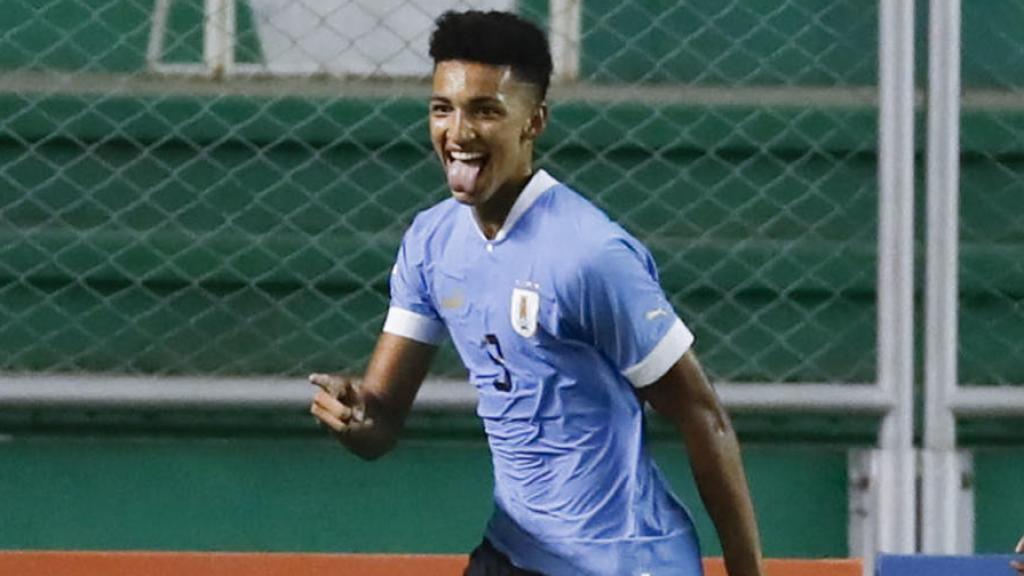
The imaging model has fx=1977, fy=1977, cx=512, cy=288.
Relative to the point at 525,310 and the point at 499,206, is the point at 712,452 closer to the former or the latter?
the point at 525,310

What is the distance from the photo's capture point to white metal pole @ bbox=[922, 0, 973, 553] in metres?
4.04

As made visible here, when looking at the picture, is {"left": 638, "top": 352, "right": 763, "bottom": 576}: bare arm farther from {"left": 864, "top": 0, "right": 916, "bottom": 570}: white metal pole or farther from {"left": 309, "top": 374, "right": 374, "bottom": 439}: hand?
{"left": 864, "top": 0, "right": 916, "bottom": 570}: white metal pole

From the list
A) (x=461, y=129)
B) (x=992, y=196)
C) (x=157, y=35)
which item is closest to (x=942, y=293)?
(x=992, y=196)

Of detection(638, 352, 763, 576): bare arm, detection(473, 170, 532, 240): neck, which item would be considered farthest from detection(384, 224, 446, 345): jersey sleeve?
detection(638, 352, 763, 576): bare arm

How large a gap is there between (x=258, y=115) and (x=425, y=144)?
15.6 inches

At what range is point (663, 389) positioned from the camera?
2.65 meters

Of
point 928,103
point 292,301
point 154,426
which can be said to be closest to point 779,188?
point 928,103

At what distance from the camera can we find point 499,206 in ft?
9.04

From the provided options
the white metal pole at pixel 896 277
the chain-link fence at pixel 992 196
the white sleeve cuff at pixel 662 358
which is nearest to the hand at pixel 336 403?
the white sleeve cuff at pixel 662 358

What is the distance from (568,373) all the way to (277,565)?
151 cm

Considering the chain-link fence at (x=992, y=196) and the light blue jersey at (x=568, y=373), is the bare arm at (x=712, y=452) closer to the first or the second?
the light blue jersey at (x=568, y=373)

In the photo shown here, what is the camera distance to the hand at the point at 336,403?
2705 mm

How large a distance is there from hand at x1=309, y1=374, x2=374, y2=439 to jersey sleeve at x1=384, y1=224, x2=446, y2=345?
235mm

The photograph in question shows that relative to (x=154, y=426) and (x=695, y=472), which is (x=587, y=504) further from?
(x=154, y=426)
